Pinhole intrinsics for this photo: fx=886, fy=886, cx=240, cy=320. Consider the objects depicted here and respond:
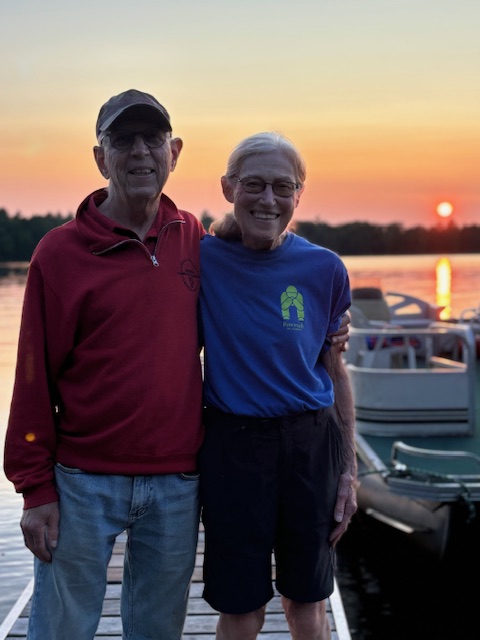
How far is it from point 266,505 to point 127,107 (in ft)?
3.91

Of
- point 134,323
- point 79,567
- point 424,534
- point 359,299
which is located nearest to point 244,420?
point 134,323

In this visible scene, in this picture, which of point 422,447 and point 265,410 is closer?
point 265,410

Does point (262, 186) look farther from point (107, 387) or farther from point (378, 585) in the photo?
point (378, 585)

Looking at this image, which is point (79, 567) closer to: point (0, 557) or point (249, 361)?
point (249, 361)

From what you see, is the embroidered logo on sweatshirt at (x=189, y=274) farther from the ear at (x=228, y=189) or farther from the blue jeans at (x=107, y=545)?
the blue jeans at (x=107, y=545)

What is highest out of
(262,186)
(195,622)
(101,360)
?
(262,186)

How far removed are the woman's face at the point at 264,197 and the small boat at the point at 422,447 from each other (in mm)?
3850

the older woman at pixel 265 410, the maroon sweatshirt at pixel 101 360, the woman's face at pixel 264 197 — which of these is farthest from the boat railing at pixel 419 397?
the maroon sweatshirt at pixel 101 360

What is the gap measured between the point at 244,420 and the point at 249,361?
0.17 meters

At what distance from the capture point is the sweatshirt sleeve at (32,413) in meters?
2.39

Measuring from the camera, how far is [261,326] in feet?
8.36

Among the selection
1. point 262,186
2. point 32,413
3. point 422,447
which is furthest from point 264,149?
point 422,447

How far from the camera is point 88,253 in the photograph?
2406 millimetres

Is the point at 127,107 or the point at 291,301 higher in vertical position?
the point at 127,107
